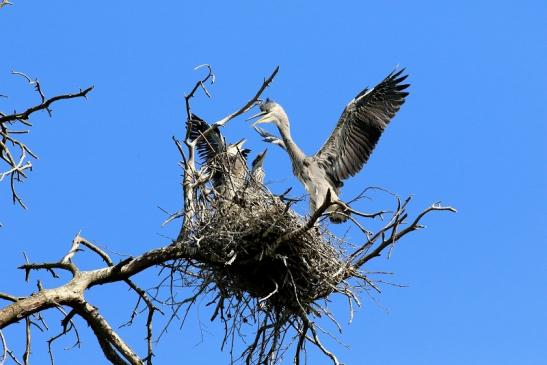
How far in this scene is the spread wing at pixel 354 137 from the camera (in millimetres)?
7473

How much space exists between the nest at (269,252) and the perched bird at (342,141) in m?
1.61

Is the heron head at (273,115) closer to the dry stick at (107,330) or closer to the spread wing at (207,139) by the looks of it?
the spread wing at (207,139)

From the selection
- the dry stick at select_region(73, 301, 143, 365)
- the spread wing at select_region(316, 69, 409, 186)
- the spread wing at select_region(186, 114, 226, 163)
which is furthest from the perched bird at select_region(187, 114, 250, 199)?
the dry stick at select_region(73, 301, 143, 365)

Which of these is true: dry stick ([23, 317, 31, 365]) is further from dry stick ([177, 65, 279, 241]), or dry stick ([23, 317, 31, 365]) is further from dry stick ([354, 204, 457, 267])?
dry stick ([354, 204, 457, 267])

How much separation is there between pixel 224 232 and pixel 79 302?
88 cm

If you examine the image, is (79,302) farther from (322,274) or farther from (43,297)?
(322,274)

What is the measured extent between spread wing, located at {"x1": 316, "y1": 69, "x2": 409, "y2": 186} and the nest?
1.69 metres

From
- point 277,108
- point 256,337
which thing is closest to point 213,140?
point 277,108

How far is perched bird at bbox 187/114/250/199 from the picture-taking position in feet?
19.5

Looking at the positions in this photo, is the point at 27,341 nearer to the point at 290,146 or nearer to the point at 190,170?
the point at 190,170

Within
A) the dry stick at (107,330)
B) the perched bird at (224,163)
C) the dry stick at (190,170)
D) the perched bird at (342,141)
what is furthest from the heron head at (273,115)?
the dry stick at (107,330)

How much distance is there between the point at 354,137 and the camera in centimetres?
752

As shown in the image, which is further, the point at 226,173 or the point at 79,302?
the point at 226,173

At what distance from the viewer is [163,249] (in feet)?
18.2
